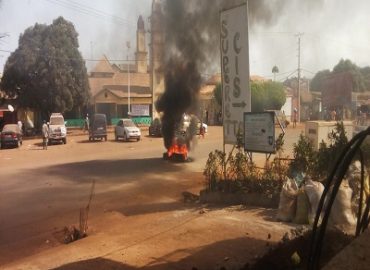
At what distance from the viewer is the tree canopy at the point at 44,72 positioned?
35031 mm

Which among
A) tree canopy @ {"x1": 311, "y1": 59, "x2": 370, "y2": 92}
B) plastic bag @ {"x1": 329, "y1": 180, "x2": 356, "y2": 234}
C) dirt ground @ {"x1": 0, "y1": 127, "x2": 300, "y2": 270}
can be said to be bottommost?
dirt ground @ {"x1": 0, "y1": 127, "x2": 300, "y2": 270}

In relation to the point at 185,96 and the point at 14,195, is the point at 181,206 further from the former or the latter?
the point at 185,96

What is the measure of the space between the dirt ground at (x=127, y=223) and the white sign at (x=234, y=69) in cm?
215

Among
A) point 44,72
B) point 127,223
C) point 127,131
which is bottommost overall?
point 127,223

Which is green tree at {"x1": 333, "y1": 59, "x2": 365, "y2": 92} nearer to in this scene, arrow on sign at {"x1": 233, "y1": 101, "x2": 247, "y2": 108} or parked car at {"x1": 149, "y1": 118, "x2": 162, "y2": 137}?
parked car at {"x1": 149, "y1": 118, "x2": 162, "y2": 137}

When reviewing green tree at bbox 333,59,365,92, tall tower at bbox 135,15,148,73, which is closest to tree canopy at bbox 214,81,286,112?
tall tower at bbox 135,15,148,73

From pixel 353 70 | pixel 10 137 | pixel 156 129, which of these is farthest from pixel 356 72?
pixel 10 137

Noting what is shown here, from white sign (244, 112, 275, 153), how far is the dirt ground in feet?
4.94

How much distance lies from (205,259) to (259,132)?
14.4ft

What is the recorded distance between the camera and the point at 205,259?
5.37 metres

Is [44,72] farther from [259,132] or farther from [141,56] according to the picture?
[259,132]

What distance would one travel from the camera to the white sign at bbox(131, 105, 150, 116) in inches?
1779

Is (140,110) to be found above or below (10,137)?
above

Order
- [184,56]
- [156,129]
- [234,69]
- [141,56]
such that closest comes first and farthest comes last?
1. [234,69]
2. [184,56]
3. [156,129]
4. [141,56]
